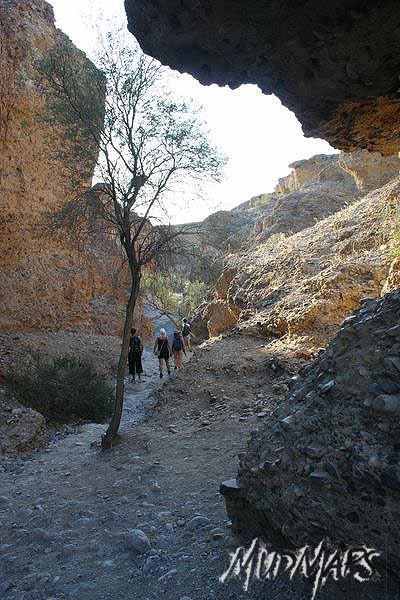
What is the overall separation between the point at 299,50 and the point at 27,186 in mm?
13021

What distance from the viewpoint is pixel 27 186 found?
48.0ft

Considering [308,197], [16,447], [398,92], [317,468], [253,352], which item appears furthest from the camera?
[308,197]

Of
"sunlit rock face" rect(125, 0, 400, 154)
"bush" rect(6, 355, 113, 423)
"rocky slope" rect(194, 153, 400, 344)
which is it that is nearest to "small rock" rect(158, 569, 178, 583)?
"sunlit rock face" rect(125, 0, 400, 154)

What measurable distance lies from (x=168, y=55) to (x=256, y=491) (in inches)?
163

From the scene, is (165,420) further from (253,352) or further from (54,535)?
(54,535)

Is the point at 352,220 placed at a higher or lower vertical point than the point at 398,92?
higher

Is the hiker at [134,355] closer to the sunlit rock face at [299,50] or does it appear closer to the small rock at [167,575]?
the sunlit rock face at [299,50]

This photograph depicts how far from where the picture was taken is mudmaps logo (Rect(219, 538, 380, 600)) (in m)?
2.31

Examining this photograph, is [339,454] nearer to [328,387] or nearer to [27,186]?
[328,387]

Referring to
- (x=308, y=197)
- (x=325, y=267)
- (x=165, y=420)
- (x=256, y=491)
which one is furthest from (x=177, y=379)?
(x=308, y=197)

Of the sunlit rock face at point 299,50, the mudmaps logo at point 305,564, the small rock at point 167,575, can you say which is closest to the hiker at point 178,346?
the sunlit rock face at point 299,50

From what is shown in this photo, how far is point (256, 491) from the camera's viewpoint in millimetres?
3072

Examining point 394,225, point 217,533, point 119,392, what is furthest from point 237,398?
point 394,225

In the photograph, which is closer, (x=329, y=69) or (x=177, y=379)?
(x=329, y=69)
